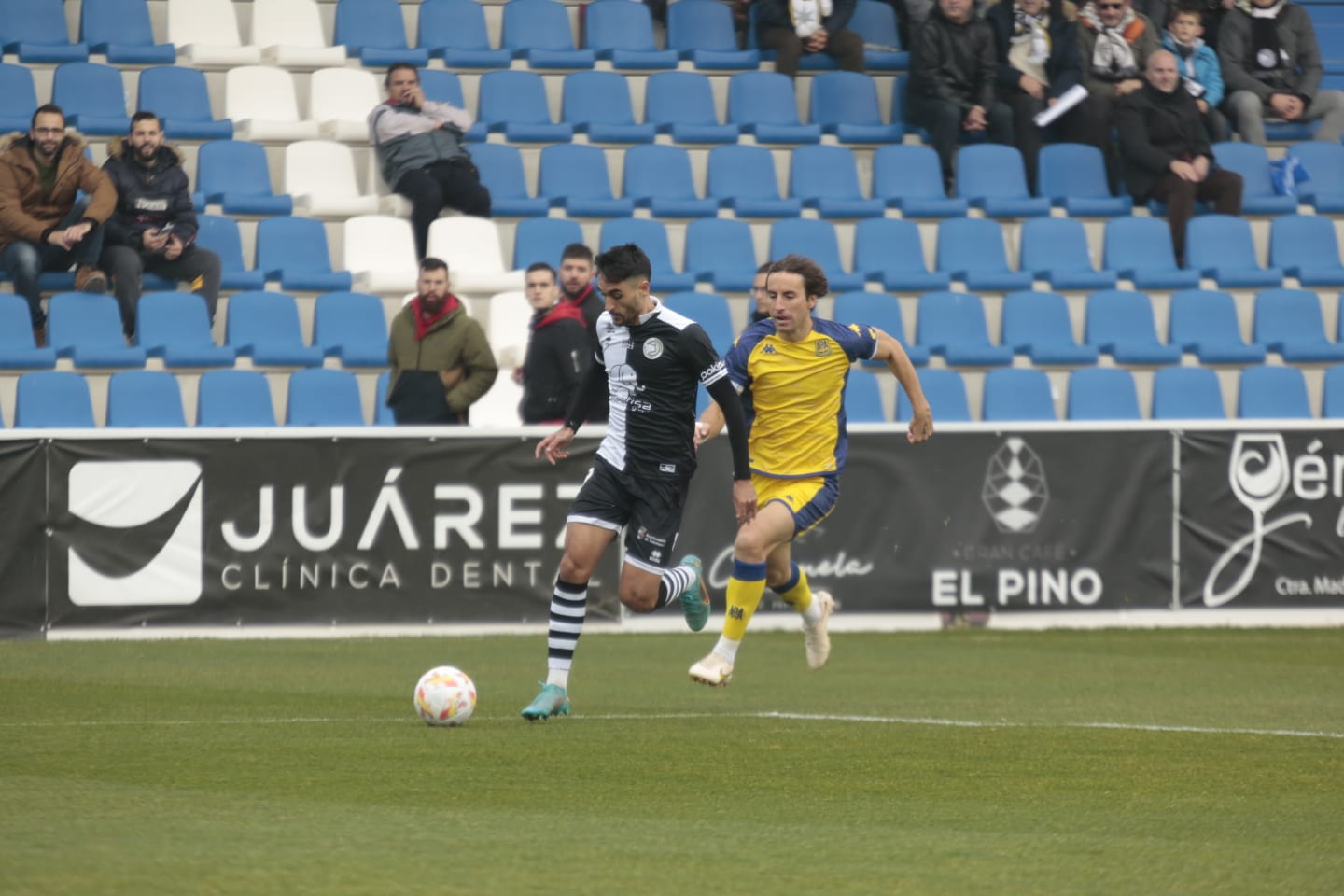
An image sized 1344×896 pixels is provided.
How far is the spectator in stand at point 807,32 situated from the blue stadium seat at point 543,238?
3489 mm

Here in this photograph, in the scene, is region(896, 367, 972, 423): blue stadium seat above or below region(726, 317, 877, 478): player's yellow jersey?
below

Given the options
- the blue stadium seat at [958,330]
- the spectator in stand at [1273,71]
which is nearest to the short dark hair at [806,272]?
the blue stadium seat at [958,330]

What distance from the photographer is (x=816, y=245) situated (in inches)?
688

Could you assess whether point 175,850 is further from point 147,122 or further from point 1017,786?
point 147,122

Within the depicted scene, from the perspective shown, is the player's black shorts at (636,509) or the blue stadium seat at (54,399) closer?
the player's black shorts at (636,509)

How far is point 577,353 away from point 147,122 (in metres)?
3.95

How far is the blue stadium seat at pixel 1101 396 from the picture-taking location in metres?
16.7

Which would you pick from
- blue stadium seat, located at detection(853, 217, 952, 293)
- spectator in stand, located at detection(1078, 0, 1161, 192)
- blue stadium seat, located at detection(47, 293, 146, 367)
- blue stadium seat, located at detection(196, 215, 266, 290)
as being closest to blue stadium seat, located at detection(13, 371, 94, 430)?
blue stadium seat, located at detection(47, 293, 146, 367)

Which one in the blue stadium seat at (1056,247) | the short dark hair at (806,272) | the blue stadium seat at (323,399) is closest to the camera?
the short dark hair at (806,272)

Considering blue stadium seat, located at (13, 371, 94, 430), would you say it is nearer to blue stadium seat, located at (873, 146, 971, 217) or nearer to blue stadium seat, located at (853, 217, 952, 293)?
blue stadium seat, located at (853, 217, 952, 293)

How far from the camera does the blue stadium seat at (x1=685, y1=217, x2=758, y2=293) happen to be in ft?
56.5

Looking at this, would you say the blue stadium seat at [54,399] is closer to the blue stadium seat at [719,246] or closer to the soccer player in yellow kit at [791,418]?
the blue stadium seat at [719,246]

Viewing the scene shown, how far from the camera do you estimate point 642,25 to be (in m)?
19.3

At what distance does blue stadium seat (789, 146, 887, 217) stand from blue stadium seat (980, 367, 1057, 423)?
8.11ft
